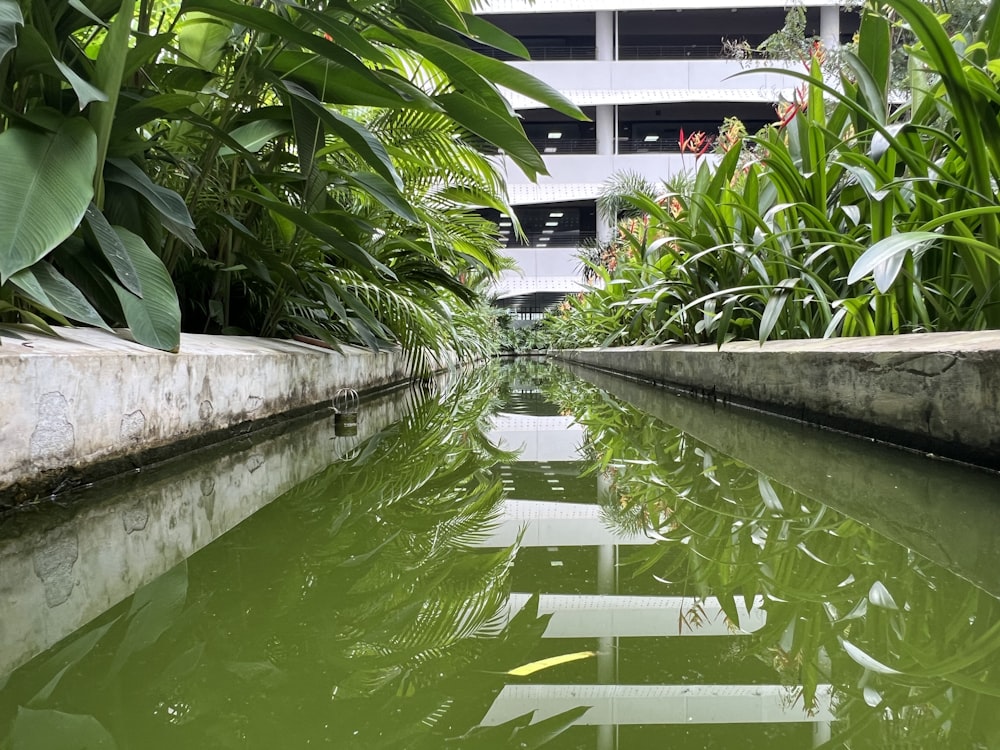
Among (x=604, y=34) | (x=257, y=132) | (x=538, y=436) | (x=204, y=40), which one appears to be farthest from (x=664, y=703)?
(x=604, y=34)

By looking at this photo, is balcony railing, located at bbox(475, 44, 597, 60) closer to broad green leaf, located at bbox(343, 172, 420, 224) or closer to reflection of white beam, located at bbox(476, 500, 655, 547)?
broad green leaf, located at bbox(343, 172, 420, 224)

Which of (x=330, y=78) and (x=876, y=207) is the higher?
(x=330, y=78)

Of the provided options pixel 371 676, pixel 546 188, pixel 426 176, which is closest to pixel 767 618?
pixel 371 676

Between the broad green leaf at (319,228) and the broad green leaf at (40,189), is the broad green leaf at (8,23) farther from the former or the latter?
the broad green leaf at (319,228)

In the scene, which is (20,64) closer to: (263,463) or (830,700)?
(263,463)

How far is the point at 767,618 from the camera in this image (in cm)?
55

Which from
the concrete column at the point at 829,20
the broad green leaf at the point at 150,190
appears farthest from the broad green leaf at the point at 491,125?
the concrete column at the point at 829,20

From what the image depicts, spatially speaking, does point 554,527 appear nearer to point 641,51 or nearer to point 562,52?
point 562,52

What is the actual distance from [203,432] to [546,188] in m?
13.6

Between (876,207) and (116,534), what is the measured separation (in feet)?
5.37

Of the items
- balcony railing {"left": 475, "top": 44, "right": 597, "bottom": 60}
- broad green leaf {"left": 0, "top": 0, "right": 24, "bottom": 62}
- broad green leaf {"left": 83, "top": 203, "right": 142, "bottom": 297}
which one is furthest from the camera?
balcony railing {"left": 475, "top": 44, "right": 597, "bottom": 60}

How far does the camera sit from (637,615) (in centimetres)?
56

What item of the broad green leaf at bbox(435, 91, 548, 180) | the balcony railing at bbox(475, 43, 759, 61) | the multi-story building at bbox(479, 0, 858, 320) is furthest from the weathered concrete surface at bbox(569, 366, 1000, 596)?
the balcony railing at bbox(475, 43, 759, 61)

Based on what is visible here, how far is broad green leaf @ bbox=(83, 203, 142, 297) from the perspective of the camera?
1.06 metres
